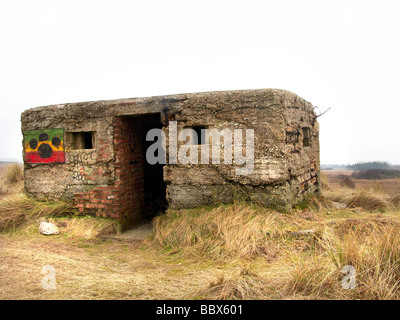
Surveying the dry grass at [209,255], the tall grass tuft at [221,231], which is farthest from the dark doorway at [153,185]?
the tall grass tuft at [221,231]

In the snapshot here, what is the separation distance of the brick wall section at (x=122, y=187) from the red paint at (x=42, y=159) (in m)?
0.80

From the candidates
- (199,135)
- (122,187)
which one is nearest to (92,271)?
(122,187)

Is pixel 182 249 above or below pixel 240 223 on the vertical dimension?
below

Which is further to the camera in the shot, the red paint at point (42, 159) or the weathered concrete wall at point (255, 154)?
the red paint at point (42, 159)

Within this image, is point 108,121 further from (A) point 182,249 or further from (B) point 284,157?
(B) point 284,157

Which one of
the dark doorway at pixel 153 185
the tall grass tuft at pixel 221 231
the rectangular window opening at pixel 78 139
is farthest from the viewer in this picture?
the dark doorway at pixel 153 185

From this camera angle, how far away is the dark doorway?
23.8 ft

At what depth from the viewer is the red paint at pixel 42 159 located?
6254 mm

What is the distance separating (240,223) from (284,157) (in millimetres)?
1227

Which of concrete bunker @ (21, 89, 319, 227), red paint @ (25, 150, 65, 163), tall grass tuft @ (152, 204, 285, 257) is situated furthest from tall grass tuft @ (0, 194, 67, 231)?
tall grass tuft @ (152, 204, 285, 257)

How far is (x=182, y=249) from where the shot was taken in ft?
15.0

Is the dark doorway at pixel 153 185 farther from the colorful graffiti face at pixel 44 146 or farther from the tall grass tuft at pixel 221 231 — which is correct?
the tall grass tuft at pixel 221 231

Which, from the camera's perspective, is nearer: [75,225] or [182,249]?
[182,249]
